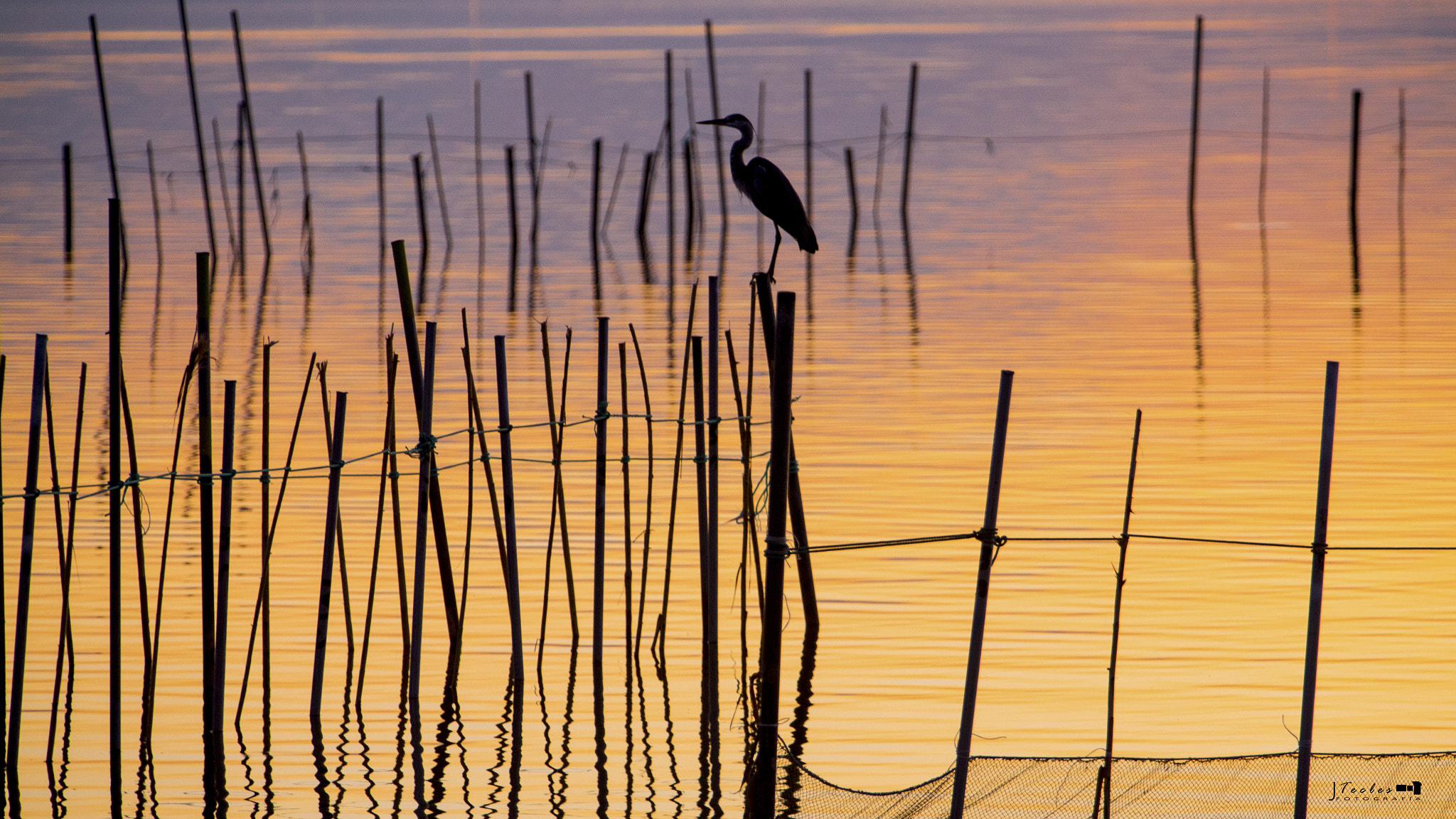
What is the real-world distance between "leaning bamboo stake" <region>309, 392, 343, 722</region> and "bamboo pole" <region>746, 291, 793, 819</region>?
132 centimetres

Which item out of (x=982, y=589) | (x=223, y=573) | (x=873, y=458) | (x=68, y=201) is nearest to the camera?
(x=982, y=589)

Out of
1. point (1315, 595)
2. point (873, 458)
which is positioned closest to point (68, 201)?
point (873, 458)

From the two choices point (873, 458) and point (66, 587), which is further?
point (873, 458)

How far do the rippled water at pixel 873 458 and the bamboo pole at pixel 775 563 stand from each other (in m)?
0.83

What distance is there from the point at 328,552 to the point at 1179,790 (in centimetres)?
248

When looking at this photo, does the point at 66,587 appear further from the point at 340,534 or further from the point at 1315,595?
the point at 1315,595

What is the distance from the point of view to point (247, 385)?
1254 cm

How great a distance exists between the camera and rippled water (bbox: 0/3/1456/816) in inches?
237

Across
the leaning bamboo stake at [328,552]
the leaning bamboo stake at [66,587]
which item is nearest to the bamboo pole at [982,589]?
the leaning bamboo stake at [328,552]

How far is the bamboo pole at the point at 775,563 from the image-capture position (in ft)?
14.3

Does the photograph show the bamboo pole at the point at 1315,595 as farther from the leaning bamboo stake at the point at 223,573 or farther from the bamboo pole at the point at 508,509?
the leaning bamboo stake at the point at 223,573

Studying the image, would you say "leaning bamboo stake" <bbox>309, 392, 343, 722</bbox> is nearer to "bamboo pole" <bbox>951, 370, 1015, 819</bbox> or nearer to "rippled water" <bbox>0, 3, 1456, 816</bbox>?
"rippled water" <bbox>0, 3, 1456, 816</bbox>

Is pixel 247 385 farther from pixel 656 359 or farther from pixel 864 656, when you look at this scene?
pixel 864 656

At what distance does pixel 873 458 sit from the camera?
33.1ft
